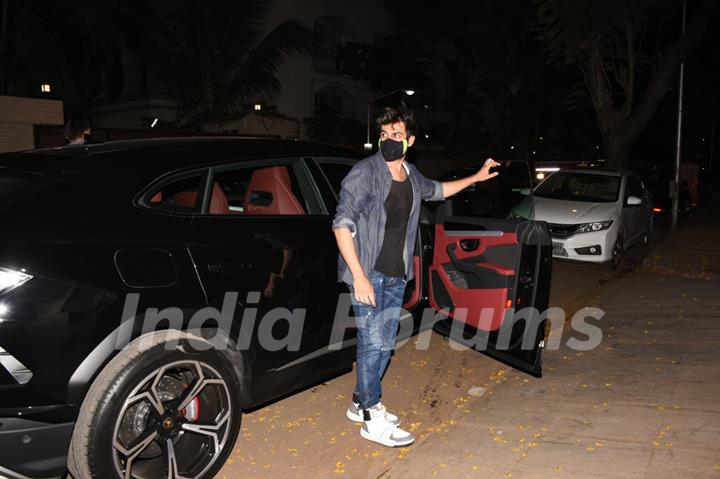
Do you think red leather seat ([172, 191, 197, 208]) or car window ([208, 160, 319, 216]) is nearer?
red leather seat ([172, 191, 197, 208])

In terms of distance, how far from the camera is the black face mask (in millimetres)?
3518

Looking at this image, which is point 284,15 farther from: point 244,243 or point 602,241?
point 244,243

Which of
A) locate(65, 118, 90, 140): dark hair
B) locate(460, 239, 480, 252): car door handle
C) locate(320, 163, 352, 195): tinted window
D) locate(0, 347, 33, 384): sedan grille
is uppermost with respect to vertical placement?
locate(65, 118, 90, 140): dark hair

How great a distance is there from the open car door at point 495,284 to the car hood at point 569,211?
14.5 feet

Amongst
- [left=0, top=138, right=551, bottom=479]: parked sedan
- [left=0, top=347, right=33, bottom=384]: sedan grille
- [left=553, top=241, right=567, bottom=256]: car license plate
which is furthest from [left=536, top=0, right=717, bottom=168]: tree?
[left=0, top=347, right=33, bottom=384]: sedan grille

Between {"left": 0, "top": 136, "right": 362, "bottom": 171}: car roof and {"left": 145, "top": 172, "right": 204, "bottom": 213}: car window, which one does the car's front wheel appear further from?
{"left": 145, "top": 172, "right": 204, "bottom": 213}: car window

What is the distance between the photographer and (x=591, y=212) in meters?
9.17

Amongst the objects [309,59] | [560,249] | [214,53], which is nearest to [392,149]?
[560,249]

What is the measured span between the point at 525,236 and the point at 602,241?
517 centimetres

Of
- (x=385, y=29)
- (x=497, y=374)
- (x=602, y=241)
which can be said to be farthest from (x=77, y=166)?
(x=385, y=29)

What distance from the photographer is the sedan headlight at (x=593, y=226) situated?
8938 mm

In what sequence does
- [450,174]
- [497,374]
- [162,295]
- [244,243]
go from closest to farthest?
1. [162,295]
2. [244,243]
3. [497,374]
4. [450,174]

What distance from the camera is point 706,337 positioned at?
5965 mm

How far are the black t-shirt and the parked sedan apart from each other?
38 cm
